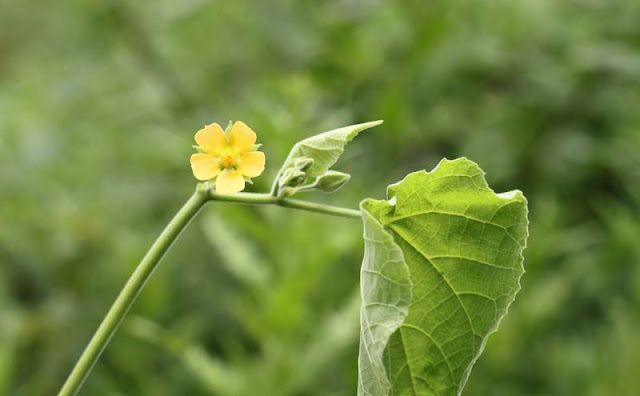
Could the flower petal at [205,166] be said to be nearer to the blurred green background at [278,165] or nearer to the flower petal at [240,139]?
the flower petal at [240,139]

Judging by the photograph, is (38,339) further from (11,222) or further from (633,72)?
(633,72)

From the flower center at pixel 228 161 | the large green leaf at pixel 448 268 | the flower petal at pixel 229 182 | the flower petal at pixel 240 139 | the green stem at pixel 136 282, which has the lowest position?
the large green leaf at pixel 448 268

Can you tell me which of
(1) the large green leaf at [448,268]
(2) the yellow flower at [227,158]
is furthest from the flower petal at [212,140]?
(1) the large green leaf at [448,268]

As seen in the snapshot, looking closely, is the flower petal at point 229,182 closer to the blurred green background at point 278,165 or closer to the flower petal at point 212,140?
the flower petal at point 212,140

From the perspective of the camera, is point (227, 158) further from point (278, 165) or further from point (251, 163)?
point (278, 165)

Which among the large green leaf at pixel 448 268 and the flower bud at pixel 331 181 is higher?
the flower bud at pixel 331 181

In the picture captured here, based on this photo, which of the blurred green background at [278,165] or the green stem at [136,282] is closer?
the green stem at [136,282]

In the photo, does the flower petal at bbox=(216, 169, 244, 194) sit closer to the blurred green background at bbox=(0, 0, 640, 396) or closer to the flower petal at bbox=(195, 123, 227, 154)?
the flower petal at bbox=(195, 123, 227, 154)

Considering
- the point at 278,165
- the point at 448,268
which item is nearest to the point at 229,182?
the point at 448,268

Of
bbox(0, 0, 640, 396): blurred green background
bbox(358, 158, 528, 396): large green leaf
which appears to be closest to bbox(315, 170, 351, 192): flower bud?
bbox(358, 158, 528, 396): large green leaf
